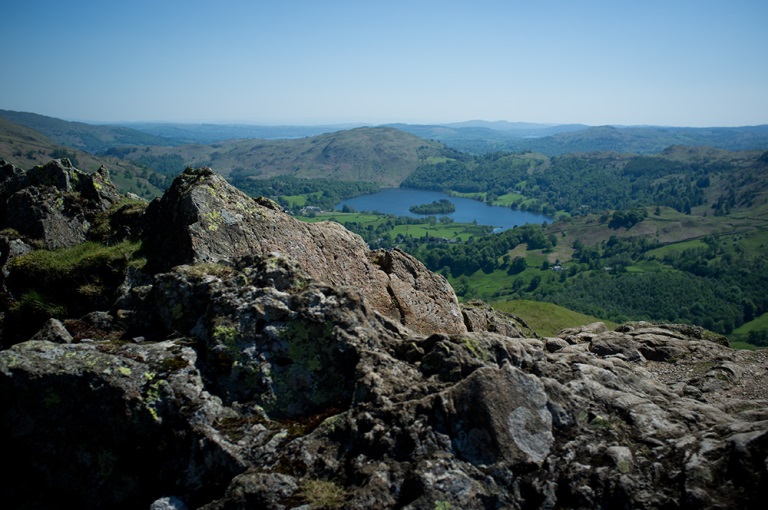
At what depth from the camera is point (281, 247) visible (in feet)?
63.8

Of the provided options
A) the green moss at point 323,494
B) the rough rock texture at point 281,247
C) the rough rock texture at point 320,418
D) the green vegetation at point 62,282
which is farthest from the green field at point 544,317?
the green moss at point 323,494

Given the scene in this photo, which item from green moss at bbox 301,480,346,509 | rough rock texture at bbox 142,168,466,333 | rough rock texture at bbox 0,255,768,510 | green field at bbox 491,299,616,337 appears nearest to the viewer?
green moss at bbox 301,480,346,509

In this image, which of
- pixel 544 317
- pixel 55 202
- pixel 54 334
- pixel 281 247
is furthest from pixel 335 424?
pixel 544 317

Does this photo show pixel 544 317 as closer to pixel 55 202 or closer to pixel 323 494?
pixel 55 202

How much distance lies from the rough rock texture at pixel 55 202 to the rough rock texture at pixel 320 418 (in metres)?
10.9

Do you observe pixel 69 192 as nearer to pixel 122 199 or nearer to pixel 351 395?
pixel 122 199

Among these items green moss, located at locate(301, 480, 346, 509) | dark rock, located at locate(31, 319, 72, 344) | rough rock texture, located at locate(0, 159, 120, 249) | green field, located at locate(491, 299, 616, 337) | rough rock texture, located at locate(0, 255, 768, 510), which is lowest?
green field, located at locate(491, 299, 616, 337)

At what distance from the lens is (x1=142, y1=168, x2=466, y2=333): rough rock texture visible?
1739 cm

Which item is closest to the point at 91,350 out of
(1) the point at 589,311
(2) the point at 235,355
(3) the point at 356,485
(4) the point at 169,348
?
(4) the point at 169,348

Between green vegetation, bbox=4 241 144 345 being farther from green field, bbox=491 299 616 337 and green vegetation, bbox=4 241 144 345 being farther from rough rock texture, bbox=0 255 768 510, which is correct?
green field, bbox=491 299 616 337

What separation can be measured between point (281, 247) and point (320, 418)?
33.3 ft

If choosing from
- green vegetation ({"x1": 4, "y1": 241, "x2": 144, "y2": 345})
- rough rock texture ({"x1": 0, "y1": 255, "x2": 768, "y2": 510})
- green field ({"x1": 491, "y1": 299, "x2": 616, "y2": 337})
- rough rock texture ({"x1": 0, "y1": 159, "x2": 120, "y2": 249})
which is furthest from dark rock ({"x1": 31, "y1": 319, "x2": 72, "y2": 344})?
green field ({"x1": 491, "y1": 299, "x2": 616, "y2": 337})

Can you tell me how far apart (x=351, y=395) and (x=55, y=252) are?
16234mm

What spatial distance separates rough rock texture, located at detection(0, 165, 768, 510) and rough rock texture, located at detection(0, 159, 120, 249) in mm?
10896
